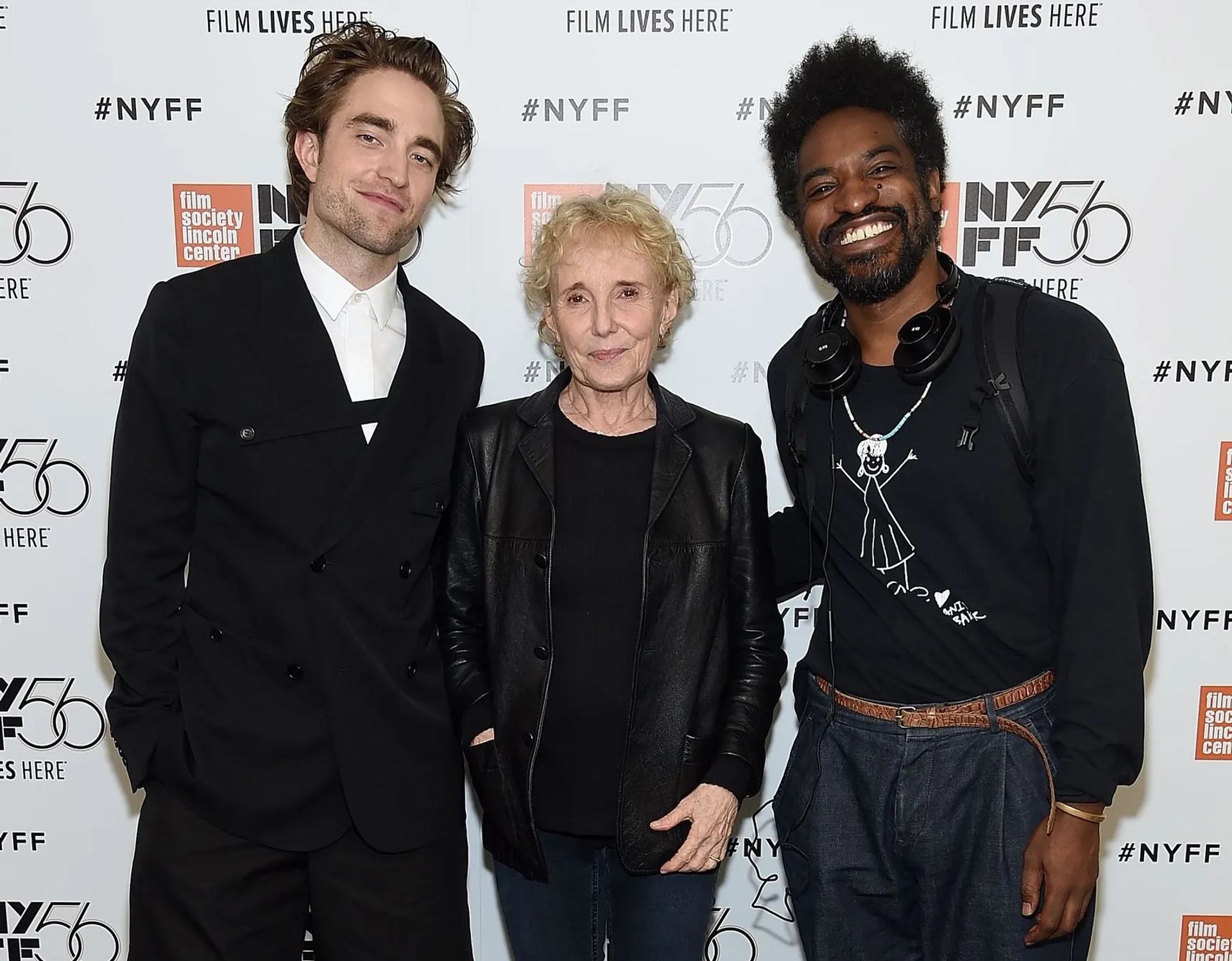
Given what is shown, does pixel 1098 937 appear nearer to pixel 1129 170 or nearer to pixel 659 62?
pixel 1129 170

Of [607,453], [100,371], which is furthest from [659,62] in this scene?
[100,371]


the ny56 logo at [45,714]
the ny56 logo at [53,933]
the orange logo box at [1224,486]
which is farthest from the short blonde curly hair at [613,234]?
the ny56 logo at [53,933]

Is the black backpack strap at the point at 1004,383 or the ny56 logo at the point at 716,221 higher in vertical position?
the ny56 logo at the point at 716,221

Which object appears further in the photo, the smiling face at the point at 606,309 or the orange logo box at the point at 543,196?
the orange logo box at the point at 543,196

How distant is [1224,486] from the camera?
116 inches

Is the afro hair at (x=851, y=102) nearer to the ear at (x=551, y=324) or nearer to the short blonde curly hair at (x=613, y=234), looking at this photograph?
the short blonde curly hair at (x=613, y=234)

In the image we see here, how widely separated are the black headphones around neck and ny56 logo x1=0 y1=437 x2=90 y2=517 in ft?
7.35

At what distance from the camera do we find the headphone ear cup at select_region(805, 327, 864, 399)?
218 cm

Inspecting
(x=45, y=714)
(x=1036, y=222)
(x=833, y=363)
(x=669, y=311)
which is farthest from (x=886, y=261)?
(x=45, y=714)

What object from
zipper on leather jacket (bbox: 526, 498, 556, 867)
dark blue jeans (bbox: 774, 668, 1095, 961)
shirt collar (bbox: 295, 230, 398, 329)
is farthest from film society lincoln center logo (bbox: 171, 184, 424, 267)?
dark blue jeans (bbox: 774, 668, 1095, 961)

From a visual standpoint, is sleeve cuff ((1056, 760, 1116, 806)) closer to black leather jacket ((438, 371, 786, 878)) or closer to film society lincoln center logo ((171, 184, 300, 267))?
black leather jacket ((438, 371, 786, 878))

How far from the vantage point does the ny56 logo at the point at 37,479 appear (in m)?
3.02

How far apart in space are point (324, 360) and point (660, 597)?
90 cm

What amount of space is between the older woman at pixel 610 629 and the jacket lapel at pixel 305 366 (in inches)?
10.8
